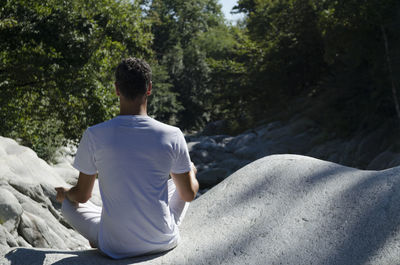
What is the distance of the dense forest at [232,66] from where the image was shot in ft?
30.2

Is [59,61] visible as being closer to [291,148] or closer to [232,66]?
[291,148]

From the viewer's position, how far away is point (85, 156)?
285 centimetres

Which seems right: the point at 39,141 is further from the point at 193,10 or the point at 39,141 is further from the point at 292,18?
the point at 193,10

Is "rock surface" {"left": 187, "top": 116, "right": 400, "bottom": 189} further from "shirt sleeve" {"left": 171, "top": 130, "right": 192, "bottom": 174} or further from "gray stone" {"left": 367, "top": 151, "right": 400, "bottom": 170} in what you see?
"shirt sleeve" {"left": 171, "top": 130, "right": 192, "bottom": 174}

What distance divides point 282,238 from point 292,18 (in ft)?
69.8

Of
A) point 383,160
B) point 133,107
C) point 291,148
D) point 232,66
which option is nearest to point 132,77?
point 133,107

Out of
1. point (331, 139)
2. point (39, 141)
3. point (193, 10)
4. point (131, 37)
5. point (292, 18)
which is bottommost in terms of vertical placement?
point (331, 139)

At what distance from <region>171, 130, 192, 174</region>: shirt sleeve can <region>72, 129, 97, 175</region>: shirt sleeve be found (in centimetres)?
52

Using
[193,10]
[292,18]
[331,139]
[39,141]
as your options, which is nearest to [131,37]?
[39,141]

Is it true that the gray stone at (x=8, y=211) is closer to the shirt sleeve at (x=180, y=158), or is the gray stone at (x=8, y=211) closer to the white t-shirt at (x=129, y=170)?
the white t-shirt at (x=129, y=170)

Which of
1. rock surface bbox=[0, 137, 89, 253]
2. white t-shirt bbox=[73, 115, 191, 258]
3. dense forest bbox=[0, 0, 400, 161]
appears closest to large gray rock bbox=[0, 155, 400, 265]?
white t-shirt bbox=[73, 115, 191, 258]

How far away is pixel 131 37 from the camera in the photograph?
448 inches

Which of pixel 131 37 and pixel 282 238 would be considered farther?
pixel 131 37

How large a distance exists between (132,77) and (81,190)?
32.2 inches
